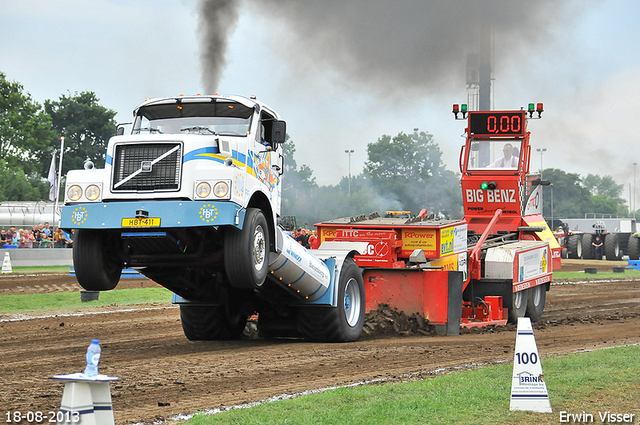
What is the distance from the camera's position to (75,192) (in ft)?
29.6

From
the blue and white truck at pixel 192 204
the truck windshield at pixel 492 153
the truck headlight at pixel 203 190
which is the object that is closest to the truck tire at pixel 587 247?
the truck windshield at pixel 492 153

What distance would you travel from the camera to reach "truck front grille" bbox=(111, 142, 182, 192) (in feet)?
29.1

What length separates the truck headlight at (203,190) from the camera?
872 cm

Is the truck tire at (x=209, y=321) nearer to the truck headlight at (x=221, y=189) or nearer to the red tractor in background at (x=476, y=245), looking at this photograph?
the red tractor in background at (x=476, y=245)

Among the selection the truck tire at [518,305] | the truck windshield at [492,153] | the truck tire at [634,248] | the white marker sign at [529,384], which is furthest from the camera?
the truck tire at [634,248]

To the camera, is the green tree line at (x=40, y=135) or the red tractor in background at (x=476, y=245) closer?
the red tractor in background at (x=476, y=245)

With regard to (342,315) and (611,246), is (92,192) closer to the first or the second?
(342,315)

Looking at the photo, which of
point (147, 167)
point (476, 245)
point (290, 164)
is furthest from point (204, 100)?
point (290, 164)

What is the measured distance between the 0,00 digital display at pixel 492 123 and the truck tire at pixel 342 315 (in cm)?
668

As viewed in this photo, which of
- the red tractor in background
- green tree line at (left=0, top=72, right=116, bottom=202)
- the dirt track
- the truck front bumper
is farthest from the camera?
green tree line at (left=0, top=72, right=116, bottom=202)

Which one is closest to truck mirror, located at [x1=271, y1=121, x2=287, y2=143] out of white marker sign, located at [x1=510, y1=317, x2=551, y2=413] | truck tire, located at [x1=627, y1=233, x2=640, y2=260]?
white marker sign, located at [x1=510, y1=317, x2=551, y2=413]

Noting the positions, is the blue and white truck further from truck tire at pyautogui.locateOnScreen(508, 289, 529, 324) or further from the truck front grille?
truck tire at pyautogui.locateOnScreen(508, 289, 529, 324)

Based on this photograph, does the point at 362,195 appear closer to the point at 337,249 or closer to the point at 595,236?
the point at 595,236

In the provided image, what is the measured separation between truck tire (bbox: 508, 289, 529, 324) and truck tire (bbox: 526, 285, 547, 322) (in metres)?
0.14
